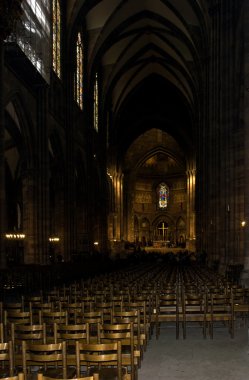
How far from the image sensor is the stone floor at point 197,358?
24.3ft

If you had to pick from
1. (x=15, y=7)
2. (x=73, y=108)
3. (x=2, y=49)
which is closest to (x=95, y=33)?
(x=73, y=108)

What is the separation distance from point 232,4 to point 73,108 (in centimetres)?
1548

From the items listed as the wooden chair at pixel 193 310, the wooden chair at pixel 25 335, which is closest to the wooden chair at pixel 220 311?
the wooden chair at pixel 193 310

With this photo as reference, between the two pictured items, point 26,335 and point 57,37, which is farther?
point 57,37

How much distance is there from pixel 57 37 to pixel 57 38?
0.07 meters

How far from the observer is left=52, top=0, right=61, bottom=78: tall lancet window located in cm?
3334

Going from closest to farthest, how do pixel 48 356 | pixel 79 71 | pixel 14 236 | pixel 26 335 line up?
pixel 48 356
pixel 26 335
pixel 14 236
pixel 79 71

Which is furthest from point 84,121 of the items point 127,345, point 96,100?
point 127,345

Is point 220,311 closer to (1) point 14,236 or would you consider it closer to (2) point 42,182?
(2) point 42,182

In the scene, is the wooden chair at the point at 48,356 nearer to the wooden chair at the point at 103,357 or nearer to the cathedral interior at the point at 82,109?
the wooden chair at the point at 103,357

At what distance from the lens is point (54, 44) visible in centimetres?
3334

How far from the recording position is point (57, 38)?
34.1 metres

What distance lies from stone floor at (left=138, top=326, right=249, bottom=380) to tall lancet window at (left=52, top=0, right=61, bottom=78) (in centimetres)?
2626

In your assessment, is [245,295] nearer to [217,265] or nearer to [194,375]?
[194,375]
